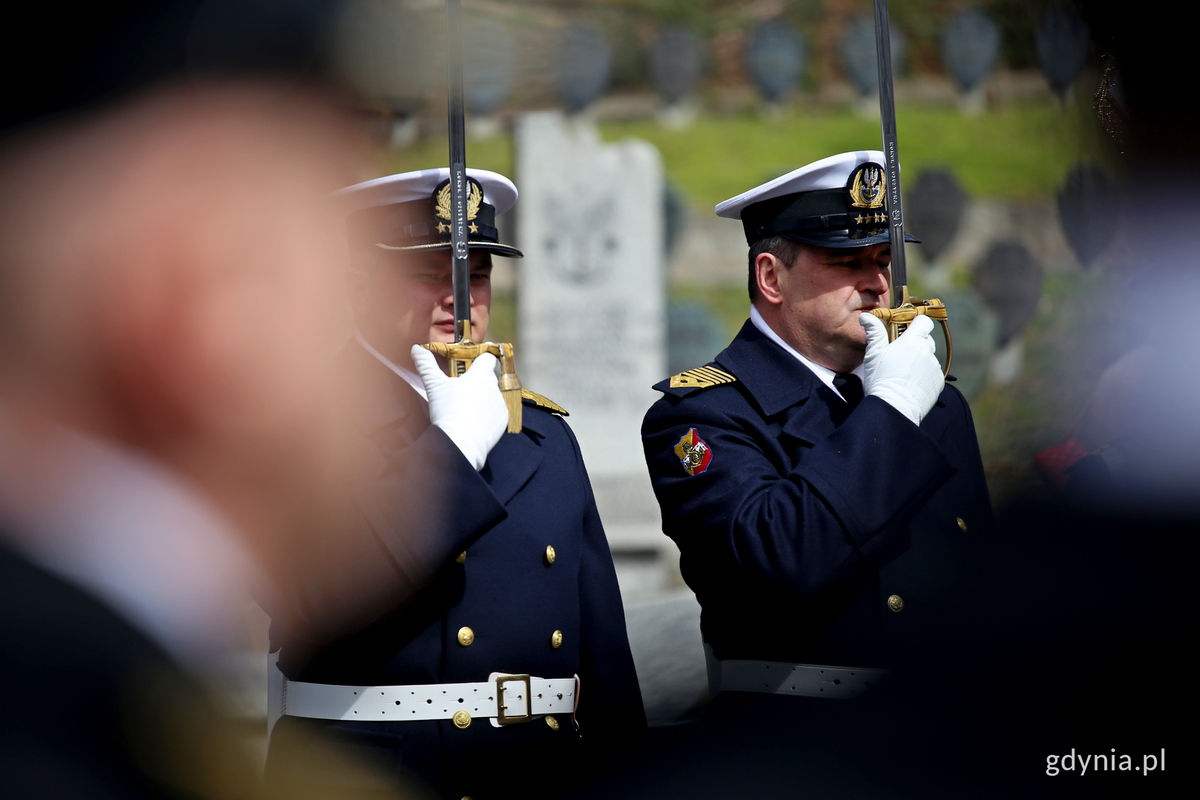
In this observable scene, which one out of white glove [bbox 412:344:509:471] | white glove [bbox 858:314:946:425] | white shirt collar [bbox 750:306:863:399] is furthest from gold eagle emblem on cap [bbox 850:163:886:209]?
white glove [bbox 412:344:509:471]

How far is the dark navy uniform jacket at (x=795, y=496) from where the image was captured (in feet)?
6.67

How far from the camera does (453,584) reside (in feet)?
7.34

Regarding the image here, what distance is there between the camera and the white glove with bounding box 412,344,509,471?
6.79 feet

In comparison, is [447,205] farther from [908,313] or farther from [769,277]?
[908,313]

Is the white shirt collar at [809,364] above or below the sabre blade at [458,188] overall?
below

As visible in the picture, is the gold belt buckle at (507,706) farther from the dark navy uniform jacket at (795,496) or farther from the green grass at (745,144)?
the green grass at (745,144)

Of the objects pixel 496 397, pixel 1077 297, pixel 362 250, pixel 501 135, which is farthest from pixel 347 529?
pixel 501 135

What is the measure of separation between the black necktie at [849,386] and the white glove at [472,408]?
2.56 feet

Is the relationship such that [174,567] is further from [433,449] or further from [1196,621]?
[433,449]

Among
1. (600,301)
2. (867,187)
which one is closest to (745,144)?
(600,301)

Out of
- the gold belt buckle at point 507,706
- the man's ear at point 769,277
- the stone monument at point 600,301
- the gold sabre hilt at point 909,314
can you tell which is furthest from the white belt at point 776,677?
the stone monument at point 600,301

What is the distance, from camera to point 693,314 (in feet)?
43.6

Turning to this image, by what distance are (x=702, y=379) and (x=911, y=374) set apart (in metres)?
0.53

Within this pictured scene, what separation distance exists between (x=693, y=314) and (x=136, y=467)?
12786mm
